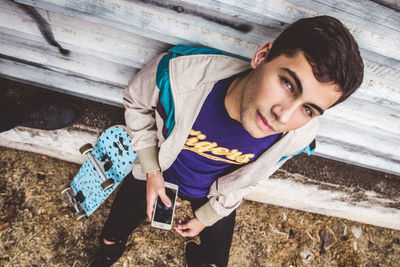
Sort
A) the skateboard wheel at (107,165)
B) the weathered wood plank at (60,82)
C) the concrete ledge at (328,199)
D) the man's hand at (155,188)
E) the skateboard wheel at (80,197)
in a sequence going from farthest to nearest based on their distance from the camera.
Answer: the concrete ledge at (328,199)
the skateboard wheel at (80,197)
the skateboard wheel at (107,165)
the weathered wood plank at (60,82)
the man's hand at (155,188)

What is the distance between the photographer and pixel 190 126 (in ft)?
4.85

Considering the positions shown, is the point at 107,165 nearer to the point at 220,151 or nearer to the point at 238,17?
the point at 220,151

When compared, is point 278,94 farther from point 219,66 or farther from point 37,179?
point 37,179

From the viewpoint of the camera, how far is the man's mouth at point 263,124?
124cm

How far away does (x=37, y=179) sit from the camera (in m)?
2.76

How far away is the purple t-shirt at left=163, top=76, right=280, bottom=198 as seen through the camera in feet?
4.79

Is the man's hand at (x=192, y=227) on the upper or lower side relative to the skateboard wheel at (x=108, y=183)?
lower

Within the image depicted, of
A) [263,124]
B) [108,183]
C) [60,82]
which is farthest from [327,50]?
[60,82]

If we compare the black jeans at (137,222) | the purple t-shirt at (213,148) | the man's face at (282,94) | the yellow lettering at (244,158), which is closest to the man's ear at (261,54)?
the man's face at (282,94)

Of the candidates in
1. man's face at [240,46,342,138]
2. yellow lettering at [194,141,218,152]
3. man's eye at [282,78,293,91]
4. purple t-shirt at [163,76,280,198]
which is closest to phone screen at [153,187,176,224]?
purple t-shirt at [163,76,280,198]

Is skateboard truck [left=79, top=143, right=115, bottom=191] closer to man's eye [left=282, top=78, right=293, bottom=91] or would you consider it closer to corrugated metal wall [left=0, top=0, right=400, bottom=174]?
corrugated metal wall [left=0, top=0, right=400, bottom=174]

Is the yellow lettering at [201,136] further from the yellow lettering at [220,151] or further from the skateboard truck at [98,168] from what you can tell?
the skateboard truck at [98,168]

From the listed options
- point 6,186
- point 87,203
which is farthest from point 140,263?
point 6,186

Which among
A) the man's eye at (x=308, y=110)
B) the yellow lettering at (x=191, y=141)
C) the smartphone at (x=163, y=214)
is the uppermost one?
the man's eye at (x=308, y=110)
